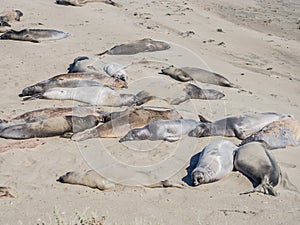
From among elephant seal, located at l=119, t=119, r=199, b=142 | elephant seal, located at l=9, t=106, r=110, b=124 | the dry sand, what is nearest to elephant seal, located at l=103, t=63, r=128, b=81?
the dry sand

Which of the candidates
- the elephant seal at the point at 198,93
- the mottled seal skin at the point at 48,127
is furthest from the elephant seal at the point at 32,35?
the mottled seal skin at the point at 48,127

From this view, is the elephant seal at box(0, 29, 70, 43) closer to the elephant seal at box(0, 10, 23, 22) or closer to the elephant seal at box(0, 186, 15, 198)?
the elephant seal at box(0, 10, 23, 22)

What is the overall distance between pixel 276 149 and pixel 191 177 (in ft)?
4.80

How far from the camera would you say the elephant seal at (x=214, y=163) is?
5.19 m

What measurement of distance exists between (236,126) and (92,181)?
2.31 meters

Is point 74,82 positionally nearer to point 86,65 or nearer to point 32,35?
point 86,65

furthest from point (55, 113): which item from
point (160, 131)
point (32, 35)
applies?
point (32, 35)

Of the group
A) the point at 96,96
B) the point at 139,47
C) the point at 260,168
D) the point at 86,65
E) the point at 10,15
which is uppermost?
the point at 260,168

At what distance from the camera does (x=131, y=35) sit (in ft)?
38.9

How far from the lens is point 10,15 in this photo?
42.8 feet

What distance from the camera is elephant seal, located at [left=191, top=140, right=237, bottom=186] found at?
A: 5.19 metres

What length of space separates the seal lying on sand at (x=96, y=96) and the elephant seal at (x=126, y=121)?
2.07ft

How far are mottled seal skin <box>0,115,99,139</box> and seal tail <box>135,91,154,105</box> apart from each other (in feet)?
3.54

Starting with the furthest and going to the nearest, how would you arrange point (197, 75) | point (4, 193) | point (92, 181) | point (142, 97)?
point (197, 75)
point (142, 97)
point (92, 181)
point (4, 193)
